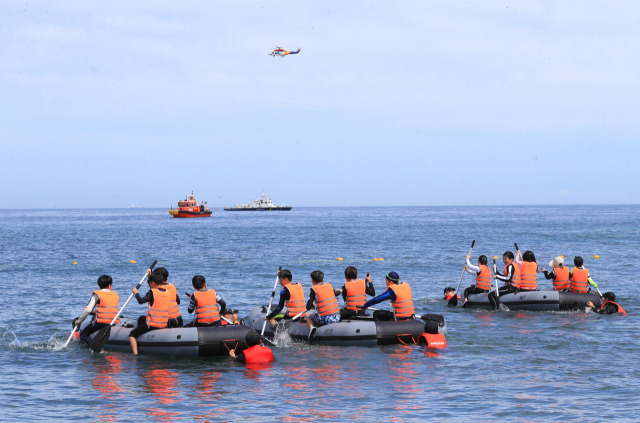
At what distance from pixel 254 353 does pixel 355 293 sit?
11.1ft

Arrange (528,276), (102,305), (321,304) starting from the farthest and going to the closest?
(528,276), (321,304), (102,305)

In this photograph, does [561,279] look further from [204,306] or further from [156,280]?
[156,280]

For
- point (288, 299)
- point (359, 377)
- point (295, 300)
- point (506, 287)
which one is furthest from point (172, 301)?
point (506, 287)

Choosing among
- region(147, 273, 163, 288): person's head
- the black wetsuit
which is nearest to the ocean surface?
the black wetsuit

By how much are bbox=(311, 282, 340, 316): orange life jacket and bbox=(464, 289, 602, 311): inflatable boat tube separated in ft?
Answer: 26.1

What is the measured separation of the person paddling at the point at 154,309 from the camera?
15.1m

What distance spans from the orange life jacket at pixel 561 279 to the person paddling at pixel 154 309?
41.4ft

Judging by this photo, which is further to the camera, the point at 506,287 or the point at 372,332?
the point at 506,287

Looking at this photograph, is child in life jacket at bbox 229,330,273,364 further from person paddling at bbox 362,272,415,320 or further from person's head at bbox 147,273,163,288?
person paddling at bbox 362,272,415,320

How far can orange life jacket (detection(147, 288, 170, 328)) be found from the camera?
15211 millimetres

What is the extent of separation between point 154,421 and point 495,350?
8532 millimetres

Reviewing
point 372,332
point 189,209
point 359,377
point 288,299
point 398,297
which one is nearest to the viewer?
point 359,377

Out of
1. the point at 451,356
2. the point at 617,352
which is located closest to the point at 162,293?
the point at 451,356

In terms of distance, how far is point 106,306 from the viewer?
52.2 ft
